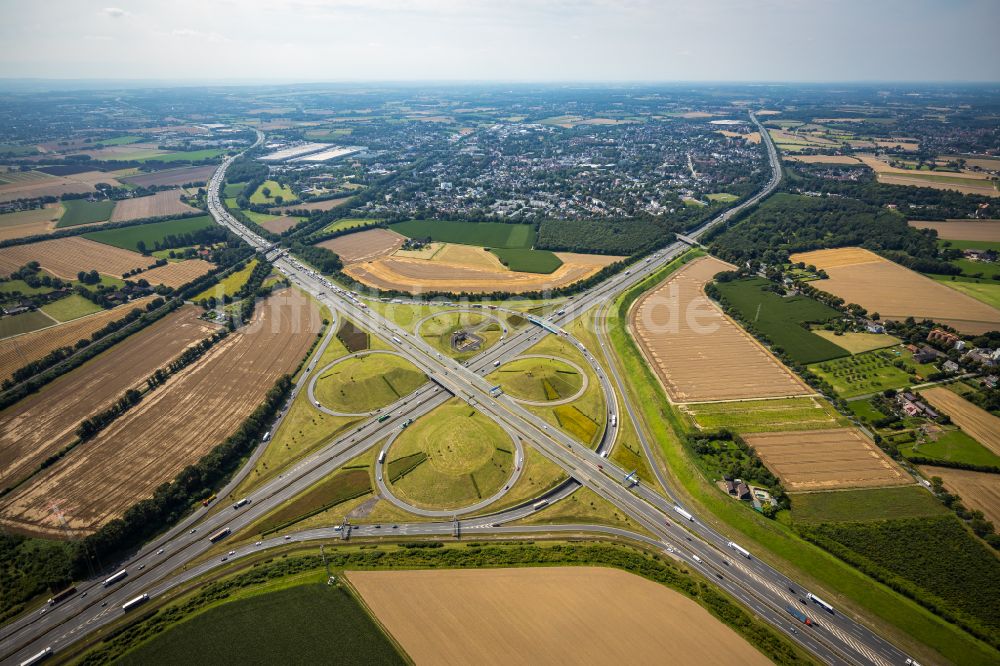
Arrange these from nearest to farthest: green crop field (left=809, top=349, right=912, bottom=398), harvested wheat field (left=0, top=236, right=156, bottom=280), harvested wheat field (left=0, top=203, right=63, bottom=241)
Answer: green crop field (left=809, top=349, right=912, bottom=398)
harvested wheat field (left=0, top=236, right=156, bottom=280)
harvested wheat field (left=0, top=203, right=63, bottom=241)

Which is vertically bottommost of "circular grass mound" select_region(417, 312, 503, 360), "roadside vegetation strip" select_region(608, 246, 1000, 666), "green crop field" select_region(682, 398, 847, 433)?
"roadside vegetation strip" select_region(608, 246, 1000, 666)

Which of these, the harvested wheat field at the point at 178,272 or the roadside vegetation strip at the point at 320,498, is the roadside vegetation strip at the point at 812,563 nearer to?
the roadside vegetation strip at the point at 320,498

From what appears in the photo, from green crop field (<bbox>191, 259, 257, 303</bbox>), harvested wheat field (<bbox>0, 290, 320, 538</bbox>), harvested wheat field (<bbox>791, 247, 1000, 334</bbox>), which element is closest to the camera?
harvested wheat field (<bbox>0, 290, 320, 538</bbox>)

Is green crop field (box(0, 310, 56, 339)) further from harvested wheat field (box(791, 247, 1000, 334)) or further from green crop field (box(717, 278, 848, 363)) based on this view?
harvested wheat field (box(791, 247, 1000, 334))

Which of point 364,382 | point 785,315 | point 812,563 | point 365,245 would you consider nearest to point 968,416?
point 785,315

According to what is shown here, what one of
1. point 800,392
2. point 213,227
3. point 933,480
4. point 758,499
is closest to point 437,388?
point 758,499

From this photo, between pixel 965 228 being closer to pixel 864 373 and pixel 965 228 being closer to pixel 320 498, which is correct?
pixel 864 373

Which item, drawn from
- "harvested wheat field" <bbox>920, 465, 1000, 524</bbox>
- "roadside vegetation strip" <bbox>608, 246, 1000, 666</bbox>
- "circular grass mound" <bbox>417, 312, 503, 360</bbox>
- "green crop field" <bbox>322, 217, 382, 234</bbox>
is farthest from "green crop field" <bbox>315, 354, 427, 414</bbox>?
"green crop field" <bbox>322, 217, 382, 234</bbox>
